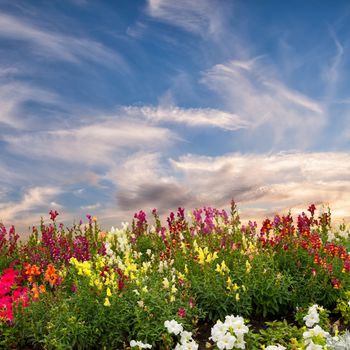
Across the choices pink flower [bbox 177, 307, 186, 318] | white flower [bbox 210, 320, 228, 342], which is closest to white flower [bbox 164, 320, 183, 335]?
pink flower [bbox 177, 307, 186, 318]

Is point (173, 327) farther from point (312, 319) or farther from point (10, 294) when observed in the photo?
point (10, 294)

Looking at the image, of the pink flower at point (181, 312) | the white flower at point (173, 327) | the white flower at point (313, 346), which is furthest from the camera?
Result: the pink flower at point (181, 312)

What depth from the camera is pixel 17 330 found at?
7023mm

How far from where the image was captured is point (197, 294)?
7504 mm

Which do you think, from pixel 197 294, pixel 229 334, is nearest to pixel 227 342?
pixel 229 334

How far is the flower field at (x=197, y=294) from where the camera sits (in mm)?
6234

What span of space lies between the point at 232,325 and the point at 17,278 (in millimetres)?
5751

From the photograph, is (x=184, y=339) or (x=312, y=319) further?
(x=312, y=319)

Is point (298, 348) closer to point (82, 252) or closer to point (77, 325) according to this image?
point (77, 325)

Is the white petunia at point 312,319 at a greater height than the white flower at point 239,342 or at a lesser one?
greater

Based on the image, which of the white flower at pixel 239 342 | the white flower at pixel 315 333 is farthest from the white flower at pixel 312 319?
the white flower at pixel 239 342

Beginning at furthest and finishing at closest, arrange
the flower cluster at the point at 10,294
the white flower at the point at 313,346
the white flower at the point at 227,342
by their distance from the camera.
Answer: the flower cluster at the point at 10,294 < the white flower at the point at 227,342 < the white flower at the point at 313,346

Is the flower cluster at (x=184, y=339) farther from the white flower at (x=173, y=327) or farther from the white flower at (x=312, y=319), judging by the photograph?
the white flower at (x=312, y=319)

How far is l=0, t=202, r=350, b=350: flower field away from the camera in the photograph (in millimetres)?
6234
